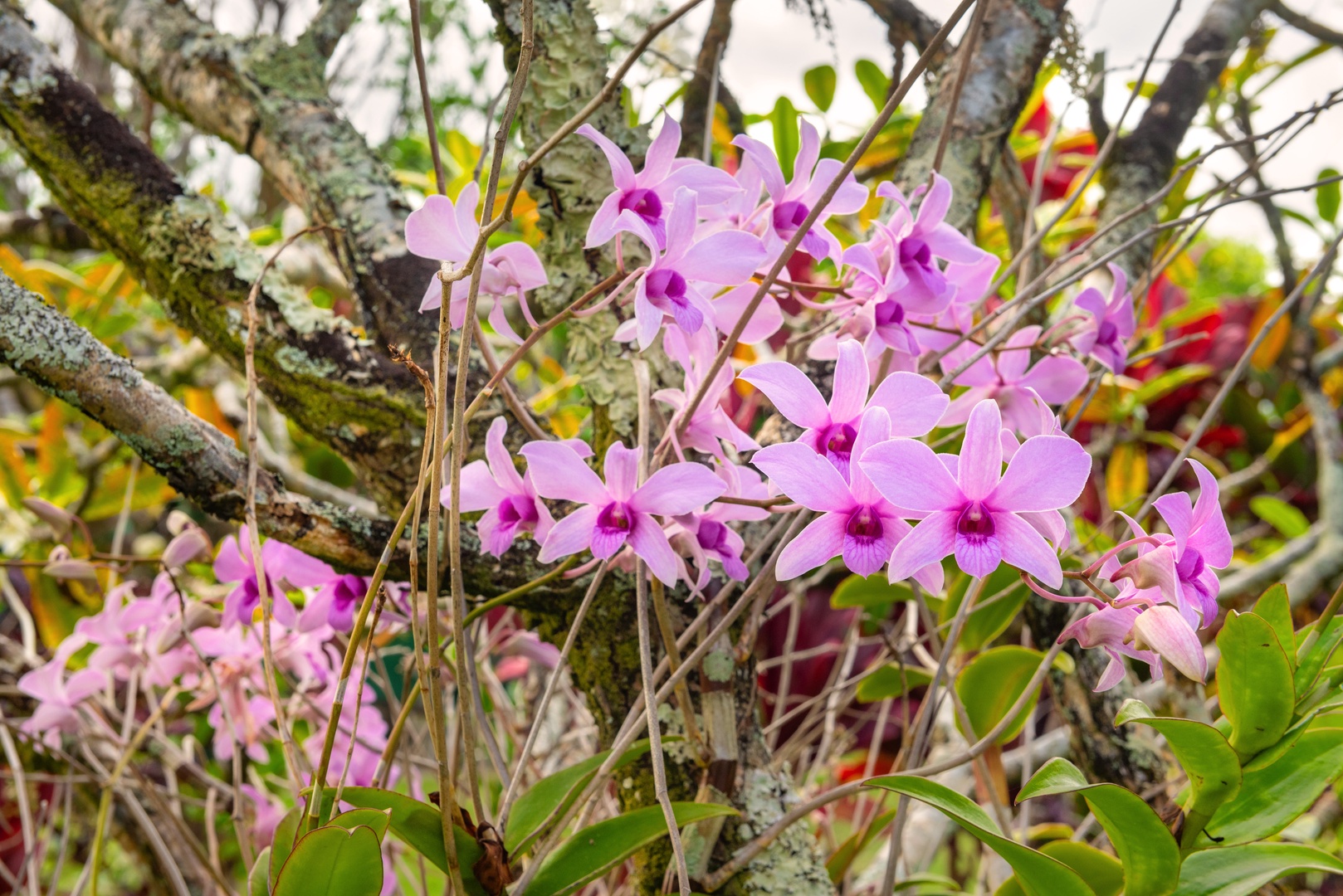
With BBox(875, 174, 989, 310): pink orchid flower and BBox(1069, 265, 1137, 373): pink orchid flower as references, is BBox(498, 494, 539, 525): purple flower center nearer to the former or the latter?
BBox(875, 174, 989, 310): pink orchid flower

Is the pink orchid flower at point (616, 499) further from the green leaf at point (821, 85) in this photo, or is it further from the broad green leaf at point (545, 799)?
the green leaf at point (821, 85)

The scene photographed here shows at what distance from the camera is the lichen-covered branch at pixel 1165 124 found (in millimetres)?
845

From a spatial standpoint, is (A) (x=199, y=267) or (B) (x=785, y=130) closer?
(A) (x=199, y=267)

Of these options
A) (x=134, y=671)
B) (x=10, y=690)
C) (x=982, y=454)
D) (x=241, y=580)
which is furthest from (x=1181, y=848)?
(x=10, y=690)

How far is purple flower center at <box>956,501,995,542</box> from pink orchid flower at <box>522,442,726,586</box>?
0.31 ft

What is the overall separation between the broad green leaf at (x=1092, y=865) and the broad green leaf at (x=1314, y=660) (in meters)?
0.15

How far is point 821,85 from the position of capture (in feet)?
2.90

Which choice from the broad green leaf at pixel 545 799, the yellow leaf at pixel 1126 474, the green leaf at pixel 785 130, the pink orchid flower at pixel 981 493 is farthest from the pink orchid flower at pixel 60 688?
the yellow leaf at pixel 1126 474

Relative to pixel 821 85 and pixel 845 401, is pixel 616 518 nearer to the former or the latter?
pixel 845 401

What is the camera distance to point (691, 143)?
738 millimetres

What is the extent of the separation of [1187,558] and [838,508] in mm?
140

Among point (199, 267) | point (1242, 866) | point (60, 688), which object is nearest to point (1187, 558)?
point (1242, 866)

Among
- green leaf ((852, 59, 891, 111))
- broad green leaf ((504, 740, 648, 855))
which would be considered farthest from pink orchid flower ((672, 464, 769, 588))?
green leaf ((852, 59, 891, 111))

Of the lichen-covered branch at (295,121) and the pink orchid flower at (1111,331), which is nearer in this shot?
the pink orchid flower at (1111,331)
